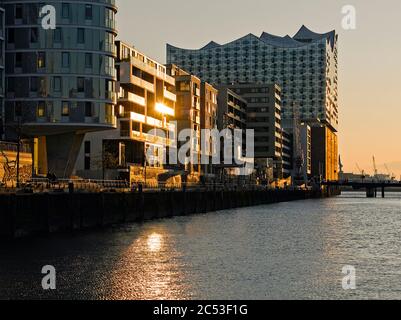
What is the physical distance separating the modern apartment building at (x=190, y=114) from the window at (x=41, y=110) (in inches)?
2580

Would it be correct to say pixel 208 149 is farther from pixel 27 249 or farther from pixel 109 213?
pixel 27 249

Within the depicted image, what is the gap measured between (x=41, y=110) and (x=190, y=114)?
71.0 m

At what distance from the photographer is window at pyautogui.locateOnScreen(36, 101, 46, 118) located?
332 feet

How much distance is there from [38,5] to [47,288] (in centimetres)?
7122

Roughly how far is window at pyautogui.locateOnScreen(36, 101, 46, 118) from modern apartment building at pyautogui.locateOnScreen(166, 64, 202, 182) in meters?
65.5

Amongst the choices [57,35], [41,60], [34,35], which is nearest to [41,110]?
[41,60]

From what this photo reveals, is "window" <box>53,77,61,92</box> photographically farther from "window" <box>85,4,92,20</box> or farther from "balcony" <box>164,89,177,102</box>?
"balcony" <box>164,89,177,102</box>

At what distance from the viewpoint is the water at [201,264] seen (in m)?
37.2

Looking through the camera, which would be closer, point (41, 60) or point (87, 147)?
point (41, 60)

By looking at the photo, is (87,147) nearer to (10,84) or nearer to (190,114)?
(10,84)

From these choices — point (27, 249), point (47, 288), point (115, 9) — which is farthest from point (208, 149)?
point (47, 288)

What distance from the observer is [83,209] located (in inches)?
2849

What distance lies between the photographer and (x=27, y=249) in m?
51.9
